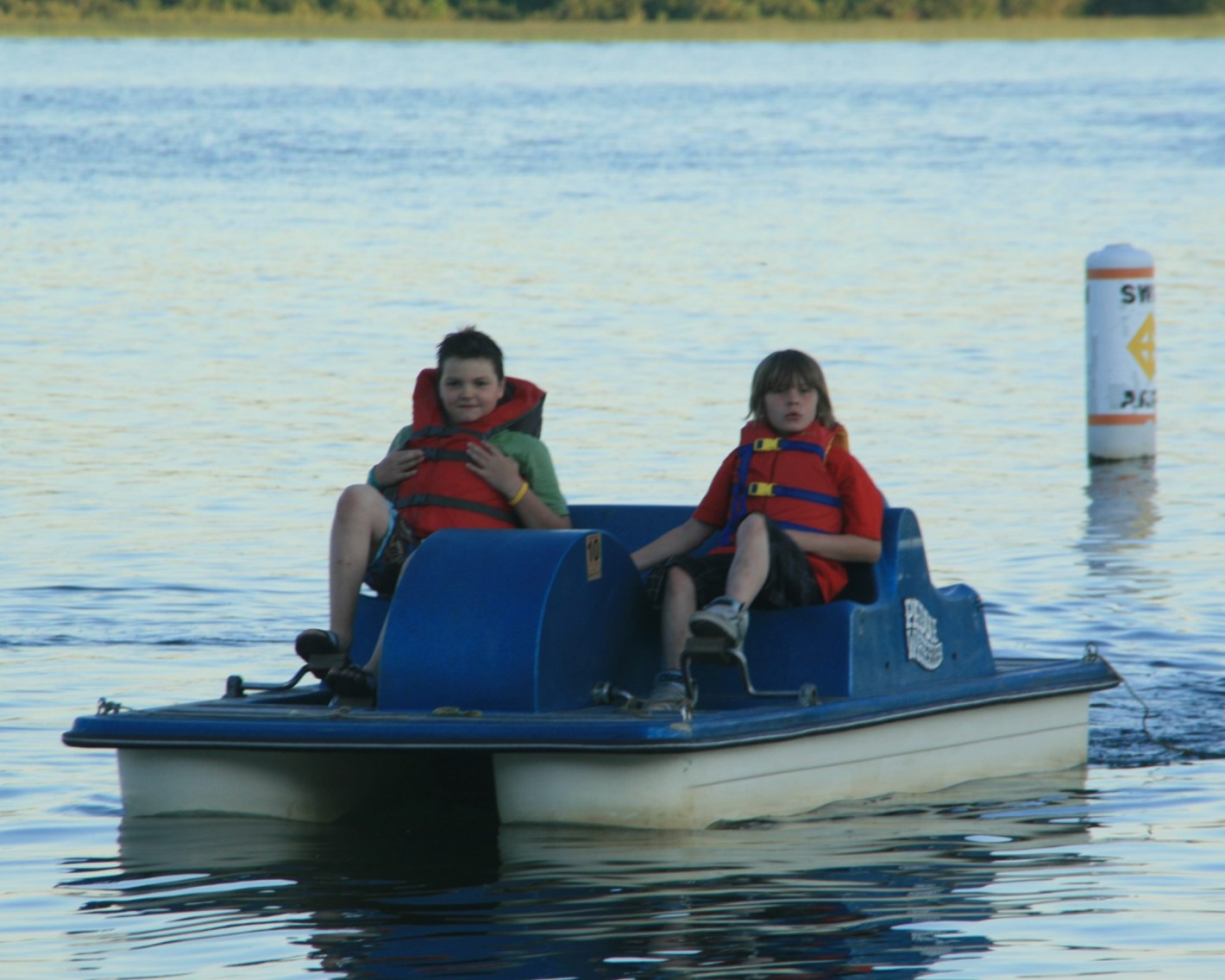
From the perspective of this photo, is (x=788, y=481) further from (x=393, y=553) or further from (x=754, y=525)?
(x=393, y=553)

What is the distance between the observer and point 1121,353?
14.0 metres

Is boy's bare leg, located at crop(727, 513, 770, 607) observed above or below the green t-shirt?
below

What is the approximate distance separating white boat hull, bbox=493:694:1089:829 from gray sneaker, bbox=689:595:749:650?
0.31 metres

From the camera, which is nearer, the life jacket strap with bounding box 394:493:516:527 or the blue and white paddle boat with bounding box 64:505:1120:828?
the blue and white paddle boat with bounding box 64:505:1120:828

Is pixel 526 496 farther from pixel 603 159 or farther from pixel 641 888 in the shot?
pixel 603 159

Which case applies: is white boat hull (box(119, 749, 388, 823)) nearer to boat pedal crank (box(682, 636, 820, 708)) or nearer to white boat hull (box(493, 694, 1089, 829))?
white boat hull (box(493, 694, 1089, 829))

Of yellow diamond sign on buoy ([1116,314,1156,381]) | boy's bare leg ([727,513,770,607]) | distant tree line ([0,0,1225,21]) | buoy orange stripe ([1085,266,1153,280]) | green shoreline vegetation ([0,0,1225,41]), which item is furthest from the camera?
green shoreline vegetation ([0,0,1225,41])

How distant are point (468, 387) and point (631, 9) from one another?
7135 centimetres

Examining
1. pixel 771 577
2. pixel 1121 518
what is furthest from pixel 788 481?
pixel 1121 518

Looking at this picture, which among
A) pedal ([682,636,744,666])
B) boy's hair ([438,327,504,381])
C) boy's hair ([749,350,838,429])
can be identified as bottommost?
pedal ([682,636,744,666])

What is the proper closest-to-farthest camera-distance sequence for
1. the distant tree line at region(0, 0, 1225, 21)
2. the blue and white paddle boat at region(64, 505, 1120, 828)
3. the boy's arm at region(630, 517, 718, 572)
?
the blue and white paddle boat at region(64, 505, 1120, 828), the boy's arm at region(630, 517, 718, 572), the distant tree line at region(0, 0, 1225, 21)

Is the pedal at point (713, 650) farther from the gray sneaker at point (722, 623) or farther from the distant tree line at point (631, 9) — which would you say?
the distant tree line at point (631, 9)

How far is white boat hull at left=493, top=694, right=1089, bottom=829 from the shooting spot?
6445 millimetres

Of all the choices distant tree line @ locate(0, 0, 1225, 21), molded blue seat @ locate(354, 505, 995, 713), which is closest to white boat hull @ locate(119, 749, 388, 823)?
molded blue seat @ locate(354, 505, 995, 713)
